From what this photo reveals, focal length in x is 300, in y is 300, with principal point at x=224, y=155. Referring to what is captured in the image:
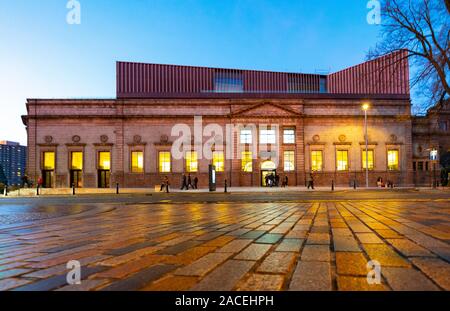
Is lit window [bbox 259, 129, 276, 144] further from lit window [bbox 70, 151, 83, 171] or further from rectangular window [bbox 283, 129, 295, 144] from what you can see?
lit window [bbox 70, 151, 83, 171]

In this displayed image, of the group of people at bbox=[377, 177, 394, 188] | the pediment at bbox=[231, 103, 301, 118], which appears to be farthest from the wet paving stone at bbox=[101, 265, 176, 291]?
the group of people at bbox=[377, 177, 394, 188]

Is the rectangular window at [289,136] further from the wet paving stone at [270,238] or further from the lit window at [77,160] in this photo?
the wet paving stone at [270,238]

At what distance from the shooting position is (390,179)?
128 feet

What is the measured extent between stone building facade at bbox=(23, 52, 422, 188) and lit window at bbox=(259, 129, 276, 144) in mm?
131

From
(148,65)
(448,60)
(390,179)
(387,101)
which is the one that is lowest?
(390,179)

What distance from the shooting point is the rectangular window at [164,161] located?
3881 cm

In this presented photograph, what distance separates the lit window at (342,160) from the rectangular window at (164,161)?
72.6ft

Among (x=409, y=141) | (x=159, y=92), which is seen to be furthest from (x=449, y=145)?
(x=159, y=92)

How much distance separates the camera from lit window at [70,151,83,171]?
1524 inches

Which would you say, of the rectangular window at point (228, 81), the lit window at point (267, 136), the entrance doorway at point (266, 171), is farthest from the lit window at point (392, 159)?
the rectangular window at point (228, 81)

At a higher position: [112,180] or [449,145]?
[449,145]
